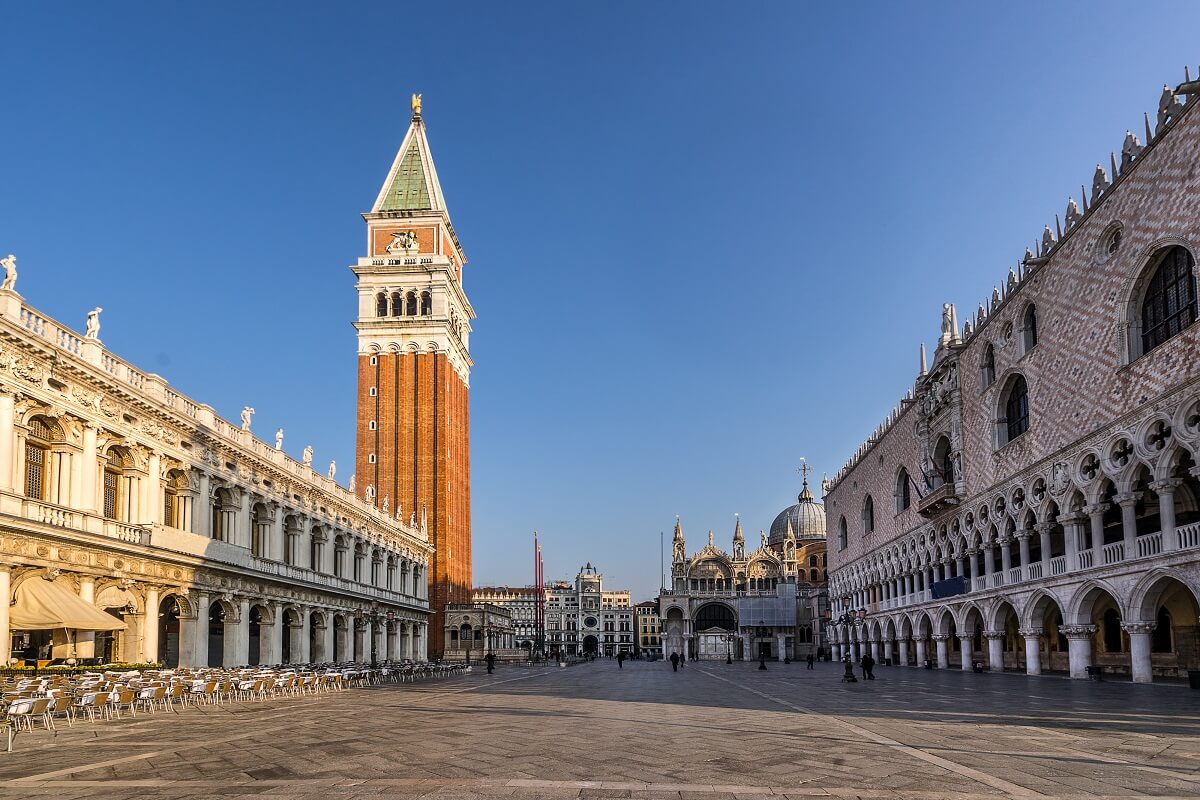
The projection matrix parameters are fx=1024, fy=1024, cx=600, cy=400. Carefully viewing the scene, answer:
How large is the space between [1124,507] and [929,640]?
31.3 metres

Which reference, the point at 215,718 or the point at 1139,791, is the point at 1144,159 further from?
the point at 215,718

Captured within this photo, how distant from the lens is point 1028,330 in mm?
41031

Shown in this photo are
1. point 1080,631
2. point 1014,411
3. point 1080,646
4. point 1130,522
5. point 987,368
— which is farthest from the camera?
point 987,368

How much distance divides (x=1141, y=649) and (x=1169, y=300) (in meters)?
10.9

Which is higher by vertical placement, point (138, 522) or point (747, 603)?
point (138, 522)

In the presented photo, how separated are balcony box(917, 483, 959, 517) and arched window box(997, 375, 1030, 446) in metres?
5.57

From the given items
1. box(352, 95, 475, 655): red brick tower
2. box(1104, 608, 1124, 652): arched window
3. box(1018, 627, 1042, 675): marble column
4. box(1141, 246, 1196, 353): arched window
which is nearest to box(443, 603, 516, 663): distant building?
box(352, 95, 475, 655): red brick tower

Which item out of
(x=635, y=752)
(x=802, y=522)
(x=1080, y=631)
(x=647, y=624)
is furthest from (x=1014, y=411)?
(x=647, y=624)

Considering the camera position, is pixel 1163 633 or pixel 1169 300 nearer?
pixel 1169 300

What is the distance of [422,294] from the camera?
86.8 m

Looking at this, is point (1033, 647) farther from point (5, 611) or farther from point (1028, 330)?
point (5, 611)

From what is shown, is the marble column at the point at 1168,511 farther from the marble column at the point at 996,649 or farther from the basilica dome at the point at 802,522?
the basilica dome at the point at 802,522

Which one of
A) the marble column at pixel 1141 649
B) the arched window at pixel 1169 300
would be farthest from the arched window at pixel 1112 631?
the arched window at pixel 1169 300

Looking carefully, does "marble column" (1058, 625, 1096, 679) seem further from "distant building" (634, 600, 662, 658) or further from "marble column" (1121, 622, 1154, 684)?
"distant building" (634, 600, 662, 658)
